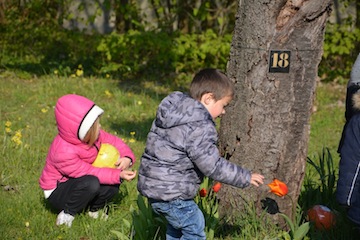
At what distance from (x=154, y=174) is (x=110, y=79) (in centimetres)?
629

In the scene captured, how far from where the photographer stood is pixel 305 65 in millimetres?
4055

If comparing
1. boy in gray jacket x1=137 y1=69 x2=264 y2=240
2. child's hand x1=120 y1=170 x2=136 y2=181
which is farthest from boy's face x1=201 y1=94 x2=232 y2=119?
child's hand x1=120 y1=170 x2=136 y2=181

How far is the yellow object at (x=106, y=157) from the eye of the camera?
4.67 m

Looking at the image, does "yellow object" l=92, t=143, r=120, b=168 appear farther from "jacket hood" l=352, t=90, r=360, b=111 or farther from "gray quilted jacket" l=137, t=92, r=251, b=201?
"jacket hood" l=352, t=90, r=360, b=111

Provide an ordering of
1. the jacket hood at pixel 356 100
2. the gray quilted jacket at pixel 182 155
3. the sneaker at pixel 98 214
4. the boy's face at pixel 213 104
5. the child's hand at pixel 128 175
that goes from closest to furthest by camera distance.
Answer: the gray quilted jacket at pixel 182 155 → the boy's face at pixel 213 104 → the jacket hood at pixel 356 100 → the child's hand at pixel 128 175 → the sneaker at pixel 98 214

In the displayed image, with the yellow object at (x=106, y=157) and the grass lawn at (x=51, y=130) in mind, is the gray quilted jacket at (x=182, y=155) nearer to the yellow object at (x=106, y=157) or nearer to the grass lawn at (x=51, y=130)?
the grass lawn at (x=51, y=130)

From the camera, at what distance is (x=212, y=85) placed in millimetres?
3523

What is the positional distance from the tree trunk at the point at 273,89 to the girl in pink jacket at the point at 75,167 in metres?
→ 0.87

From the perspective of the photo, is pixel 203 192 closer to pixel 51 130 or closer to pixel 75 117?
pixel 75 117

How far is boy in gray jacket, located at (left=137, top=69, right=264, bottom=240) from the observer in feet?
11.4

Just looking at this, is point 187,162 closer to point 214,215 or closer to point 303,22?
point 214,215

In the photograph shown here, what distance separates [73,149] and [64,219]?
0.48 meters

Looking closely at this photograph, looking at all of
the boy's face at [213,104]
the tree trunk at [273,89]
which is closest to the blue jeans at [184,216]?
the boy's face at [213,104]

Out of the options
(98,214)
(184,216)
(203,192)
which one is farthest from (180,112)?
(98,214)
